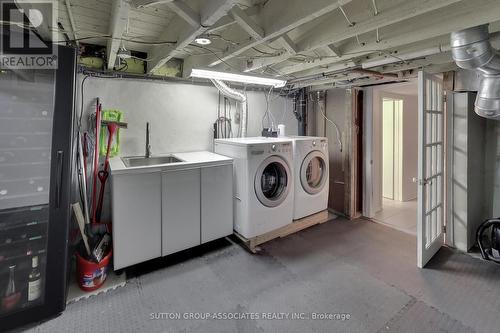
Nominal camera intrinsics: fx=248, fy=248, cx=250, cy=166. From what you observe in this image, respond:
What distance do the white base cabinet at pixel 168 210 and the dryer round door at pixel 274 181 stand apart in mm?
416

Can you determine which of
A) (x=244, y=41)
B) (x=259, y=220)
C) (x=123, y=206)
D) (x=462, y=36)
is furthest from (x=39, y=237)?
(x=462, y=36)

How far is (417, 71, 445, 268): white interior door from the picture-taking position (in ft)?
7.75

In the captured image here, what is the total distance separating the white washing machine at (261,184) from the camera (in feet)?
9.09

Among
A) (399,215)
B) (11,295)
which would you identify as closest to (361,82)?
(399,215)

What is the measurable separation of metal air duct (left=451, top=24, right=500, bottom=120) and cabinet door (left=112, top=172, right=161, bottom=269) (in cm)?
266

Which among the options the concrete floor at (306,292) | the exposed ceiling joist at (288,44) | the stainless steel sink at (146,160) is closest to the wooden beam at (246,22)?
the exposed ceiling joist at (288,44)

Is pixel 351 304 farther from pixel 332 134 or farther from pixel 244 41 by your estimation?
pixel 332 134

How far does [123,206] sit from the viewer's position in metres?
2.24

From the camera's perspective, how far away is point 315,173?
3604mm

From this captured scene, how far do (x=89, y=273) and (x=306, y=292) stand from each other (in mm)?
1866

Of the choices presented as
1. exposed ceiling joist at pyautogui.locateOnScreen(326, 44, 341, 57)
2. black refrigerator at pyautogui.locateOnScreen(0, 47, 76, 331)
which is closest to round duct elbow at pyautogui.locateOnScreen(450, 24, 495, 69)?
exposed ceiling joist at pyautogui.locateOnScreen(326, 44, 341, 57)

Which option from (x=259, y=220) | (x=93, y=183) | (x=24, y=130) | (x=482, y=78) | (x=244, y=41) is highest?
(x=244, y=41)

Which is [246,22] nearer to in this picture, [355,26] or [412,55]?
[355,26]

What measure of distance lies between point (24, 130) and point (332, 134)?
3.78m
